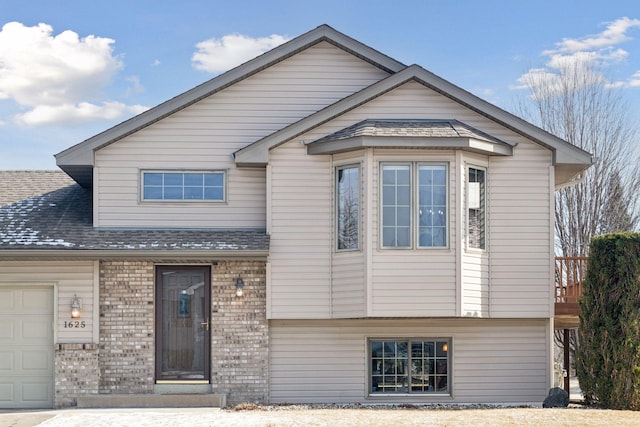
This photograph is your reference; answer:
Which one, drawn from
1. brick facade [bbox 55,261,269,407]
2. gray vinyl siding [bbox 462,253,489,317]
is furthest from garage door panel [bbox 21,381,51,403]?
gray vinyl siding [bbox 462,253,489,317]

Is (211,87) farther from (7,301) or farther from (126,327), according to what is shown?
(7,301)

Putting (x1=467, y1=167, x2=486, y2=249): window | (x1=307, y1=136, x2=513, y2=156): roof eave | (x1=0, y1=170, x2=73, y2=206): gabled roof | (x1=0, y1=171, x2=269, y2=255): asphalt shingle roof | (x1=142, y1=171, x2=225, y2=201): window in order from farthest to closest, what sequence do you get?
(x1=0, y1=170, x2=73, y2=206): gabled roof, (x1=142, y1=171, x2=225, y2=201): window, (x1=467, y1=167, x2=486, y2=249): window, (x1=0, y1=171, x2=269, y2=255): asphalt shingle roof, (x1=307, y1=136, x2=513, y2=156): roof eave

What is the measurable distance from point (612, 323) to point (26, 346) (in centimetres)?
974

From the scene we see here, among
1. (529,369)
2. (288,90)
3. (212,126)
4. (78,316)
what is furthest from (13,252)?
(529,369)

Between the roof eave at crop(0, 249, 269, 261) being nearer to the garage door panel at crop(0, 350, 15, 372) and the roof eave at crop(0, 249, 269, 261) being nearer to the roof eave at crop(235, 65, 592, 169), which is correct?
the roof eave at crop(235, 65, 592, 169)

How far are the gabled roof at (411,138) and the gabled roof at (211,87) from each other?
→ 149cm

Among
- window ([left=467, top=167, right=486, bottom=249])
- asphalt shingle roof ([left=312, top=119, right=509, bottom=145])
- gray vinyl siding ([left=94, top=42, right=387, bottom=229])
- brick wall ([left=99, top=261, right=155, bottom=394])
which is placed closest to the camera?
asphalt shingle roof ([left=312, top=119, right=509, bottom=145])

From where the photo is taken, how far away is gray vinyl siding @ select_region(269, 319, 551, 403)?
50.5 ft

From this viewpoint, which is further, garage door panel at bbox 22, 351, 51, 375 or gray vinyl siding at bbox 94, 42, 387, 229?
gray vinyl siding at bbox 94, 42, 387, 229

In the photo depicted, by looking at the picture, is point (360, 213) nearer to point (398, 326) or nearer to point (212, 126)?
point (398, 326)

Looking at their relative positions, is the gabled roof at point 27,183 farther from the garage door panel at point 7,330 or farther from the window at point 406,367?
the window at point 406,367

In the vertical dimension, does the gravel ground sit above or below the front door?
below

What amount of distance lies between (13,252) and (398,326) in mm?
6493

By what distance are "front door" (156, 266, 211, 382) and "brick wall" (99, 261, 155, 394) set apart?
0.62 feet
